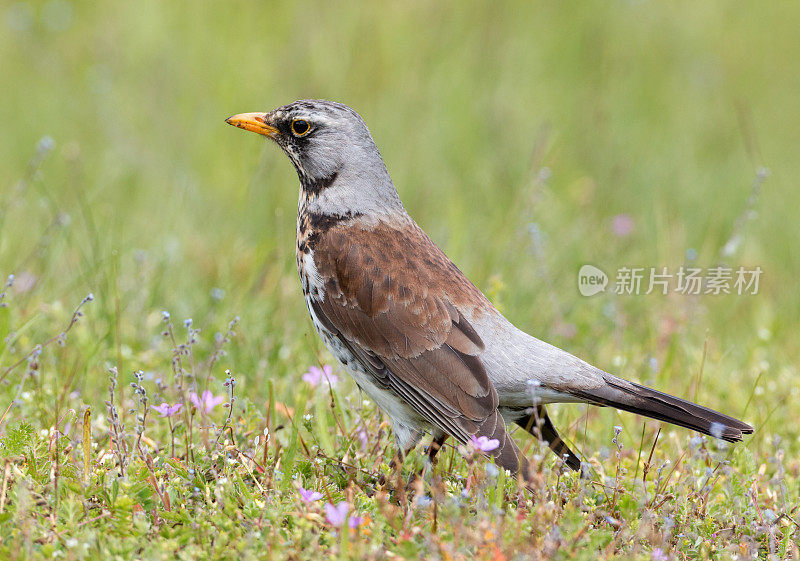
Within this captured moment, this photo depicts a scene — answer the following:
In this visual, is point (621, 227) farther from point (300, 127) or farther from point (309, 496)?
point (309, 496)

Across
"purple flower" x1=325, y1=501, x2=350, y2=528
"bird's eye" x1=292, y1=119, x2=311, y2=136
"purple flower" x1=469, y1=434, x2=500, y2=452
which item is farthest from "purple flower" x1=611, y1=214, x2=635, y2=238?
"purple flower" x1=325, y1=501, x2=350, y2=528

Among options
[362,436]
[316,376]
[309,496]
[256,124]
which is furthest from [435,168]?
[309,496]

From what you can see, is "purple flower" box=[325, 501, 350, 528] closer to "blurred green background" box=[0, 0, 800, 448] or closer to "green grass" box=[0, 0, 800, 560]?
"green grass" box=[0, 0, 800, 560]

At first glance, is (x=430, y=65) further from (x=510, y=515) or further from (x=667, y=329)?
(x=510, y=515)

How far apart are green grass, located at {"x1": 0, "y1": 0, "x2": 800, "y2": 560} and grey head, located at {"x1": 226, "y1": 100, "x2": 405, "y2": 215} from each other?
0.59 meters

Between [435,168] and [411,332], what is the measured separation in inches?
197

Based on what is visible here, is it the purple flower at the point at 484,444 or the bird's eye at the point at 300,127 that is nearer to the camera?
the purple flower at the point at 484,444

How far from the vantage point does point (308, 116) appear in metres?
5.42

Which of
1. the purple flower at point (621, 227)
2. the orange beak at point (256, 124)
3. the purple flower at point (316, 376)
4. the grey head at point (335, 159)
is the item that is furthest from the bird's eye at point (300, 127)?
the purple flower at point (621, 227)

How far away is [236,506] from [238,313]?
2568 mm

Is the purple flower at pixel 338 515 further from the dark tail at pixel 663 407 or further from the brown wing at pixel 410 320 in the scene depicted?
the dark tail at pixel 663 407

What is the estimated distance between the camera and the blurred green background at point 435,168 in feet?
20.4

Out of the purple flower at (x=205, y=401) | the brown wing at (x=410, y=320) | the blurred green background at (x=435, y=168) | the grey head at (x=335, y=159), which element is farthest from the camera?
the blurred green background at (x=435, y=168)

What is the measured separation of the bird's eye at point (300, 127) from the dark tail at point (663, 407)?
2023mm
